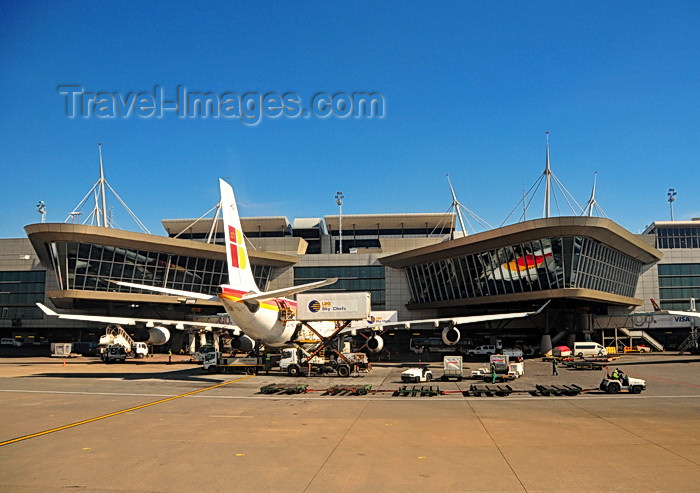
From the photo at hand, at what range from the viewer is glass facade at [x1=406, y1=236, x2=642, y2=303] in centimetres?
6681

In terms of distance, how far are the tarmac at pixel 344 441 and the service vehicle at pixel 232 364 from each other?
11723 mm

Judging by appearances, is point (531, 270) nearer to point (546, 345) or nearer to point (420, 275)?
point (546, 345)

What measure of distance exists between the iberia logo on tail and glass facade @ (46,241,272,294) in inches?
1708

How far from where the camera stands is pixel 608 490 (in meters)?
13.4

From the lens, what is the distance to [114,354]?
213 feet

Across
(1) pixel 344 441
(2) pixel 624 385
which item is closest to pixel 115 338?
(1) pixel 344 441

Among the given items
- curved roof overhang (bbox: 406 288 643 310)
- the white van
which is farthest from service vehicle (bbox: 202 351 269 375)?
the white van

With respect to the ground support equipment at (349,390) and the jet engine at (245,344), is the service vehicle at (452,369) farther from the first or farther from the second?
the jet engine at (245,344)

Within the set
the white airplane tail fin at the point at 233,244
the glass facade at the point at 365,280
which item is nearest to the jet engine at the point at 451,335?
the white airplane tail fin at the point at 233,244

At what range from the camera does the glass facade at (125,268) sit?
7256 cm

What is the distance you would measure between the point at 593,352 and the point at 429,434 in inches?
2172

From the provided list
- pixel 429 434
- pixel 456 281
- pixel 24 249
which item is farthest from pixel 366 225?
pixel 429 434

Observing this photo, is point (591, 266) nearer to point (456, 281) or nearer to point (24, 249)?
point (456, 281)

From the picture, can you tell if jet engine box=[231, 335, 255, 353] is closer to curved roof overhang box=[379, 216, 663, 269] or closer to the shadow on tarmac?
the shadow on tarmac
